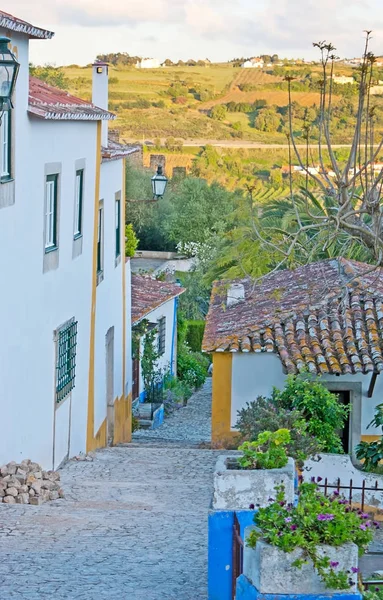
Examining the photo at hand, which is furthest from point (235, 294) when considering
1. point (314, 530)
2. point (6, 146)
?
point (314, 530)

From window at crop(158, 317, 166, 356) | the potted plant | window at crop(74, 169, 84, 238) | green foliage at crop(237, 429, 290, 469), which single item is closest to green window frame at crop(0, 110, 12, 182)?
window at crop(74, 169, 84, 238)

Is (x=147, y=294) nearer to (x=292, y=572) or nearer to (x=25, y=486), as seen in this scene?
(x=25, y=486)

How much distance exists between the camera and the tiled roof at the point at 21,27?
9242 millimetres

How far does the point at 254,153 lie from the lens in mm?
82375

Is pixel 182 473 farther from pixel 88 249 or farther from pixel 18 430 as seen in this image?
pixel 88 249

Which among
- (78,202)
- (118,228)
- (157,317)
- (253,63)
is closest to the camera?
(78,202)

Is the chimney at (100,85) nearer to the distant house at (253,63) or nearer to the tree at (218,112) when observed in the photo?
the tree at (218,112)

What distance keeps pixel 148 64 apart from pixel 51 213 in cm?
11717

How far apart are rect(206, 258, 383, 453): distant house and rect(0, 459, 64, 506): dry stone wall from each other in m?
5.41

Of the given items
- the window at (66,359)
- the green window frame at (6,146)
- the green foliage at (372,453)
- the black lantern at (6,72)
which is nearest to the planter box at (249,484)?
the black lantern at (6,72)

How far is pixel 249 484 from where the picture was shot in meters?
5.64

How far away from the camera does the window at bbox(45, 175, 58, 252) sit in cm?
1210

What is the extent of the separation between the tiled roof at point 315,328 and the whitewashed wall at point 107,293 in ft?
6.28

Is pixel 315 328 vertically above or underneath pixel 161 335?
above
